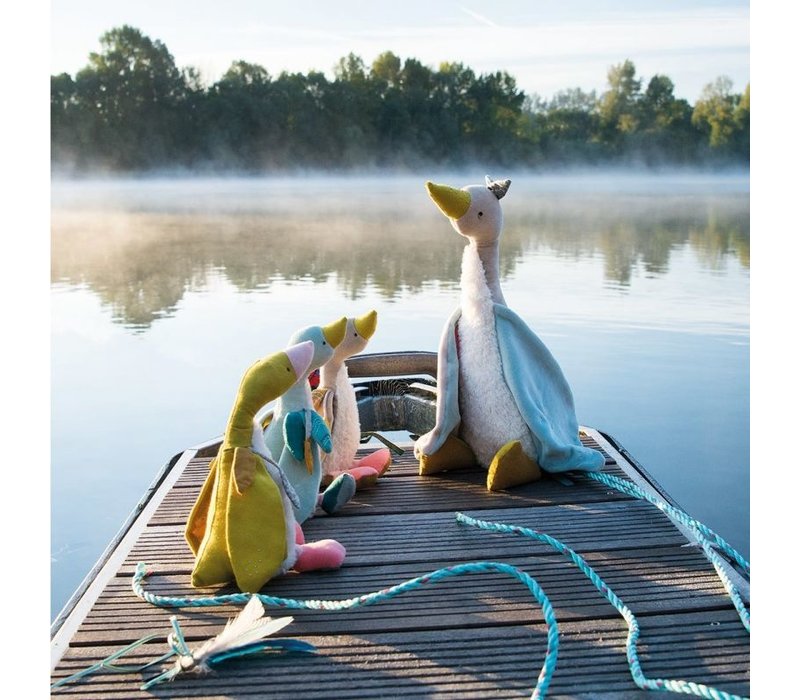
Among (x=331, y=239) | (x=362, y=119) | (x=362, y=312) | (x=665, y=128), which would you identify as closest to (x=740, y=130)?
(x=665, y=128)

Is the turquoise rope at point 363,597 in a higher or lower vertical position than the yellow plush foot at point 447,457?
lower

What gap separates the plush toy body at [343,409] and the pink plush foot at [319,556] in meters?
0.50

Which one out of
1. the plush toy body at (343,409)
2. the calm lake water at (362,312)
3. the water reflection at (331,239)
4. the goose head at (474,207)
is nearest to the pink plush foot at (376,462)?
the plush toy body at (343,409)

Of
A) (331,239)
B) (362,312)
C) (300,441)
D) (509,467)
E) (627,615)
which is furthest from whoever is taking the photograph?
(331,239)

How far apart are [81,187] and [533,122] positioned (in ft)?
36.7

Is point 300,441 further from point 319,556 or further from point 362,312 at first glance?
point 362,312

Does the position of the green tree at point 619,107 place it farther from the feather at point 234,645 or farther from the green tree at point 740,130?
the feather at point 234,645

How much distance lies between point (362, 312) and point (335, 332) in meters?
5.00

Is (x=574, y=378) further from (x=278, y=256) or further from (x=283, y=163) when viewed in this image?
(x=283, y=163)

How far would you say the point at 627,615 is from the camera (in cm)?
166

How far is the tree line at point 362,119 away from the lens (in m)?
23.5

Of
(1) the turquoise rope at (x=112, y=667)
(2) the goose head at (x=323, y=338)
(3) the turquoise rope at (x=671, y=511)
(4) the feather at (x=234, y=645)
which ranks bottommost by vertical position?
(1) the turquoise rope at (x=112, y=667)

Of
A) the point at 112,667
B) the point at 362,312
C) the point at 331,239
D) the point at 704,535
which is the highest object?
the point at 331,239

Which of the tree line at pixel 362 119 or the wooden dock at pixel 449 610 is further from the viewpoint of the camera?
the tree line at pixel 362 119
